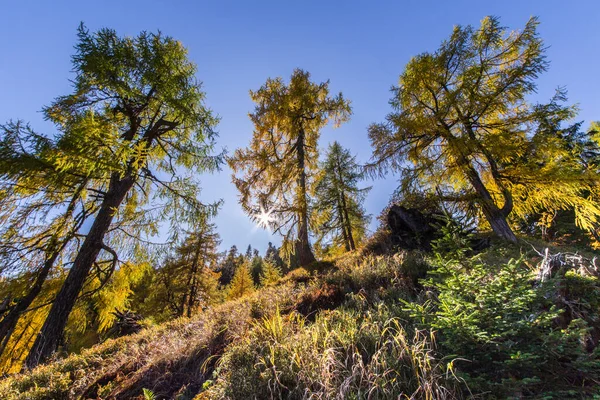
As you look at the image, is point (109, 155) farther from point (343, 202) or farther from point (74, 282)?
point (343, 202)

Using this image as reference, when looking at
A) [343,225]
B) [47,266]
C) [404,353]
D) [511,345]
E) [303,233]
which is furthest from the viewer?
[343,225]

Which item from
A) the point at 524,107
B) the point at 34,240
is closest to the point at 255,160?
the point at 34,240

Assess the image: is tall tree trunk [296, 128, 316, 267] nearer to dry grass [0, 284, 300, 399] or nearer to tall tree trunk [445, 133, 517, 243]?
dry grass [0, 284, 300, 399]

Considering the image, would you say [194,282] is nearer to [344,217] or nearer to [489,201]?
[344,217]

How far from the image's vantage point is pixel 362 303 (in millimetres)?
3973

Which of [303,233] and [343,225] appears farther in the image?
[343,225]

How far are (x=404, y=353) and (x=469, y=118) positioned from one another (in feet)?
30.5

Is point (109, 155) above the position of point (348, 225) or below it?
below

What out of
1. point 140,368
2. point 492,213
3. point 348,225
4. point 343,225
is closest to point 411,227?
point 492,213

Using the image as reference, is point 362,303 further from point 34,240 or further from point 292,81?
point 292,81

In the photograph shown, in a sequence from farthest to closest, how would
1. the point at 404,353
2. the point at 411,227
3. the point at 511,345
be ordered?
the point at 411,227 < the point at 404,353 < the point at 511,345

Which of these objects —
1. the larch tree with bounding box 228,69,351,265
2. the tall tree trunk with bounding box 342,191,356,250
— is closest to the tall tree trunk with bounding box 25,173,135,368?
the larch tree with bounding box 228,69,351,265

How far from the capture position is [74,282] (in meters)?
5.78

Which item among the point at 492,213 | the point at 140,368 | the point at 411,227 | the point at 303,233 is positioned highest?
the point at 303,233
